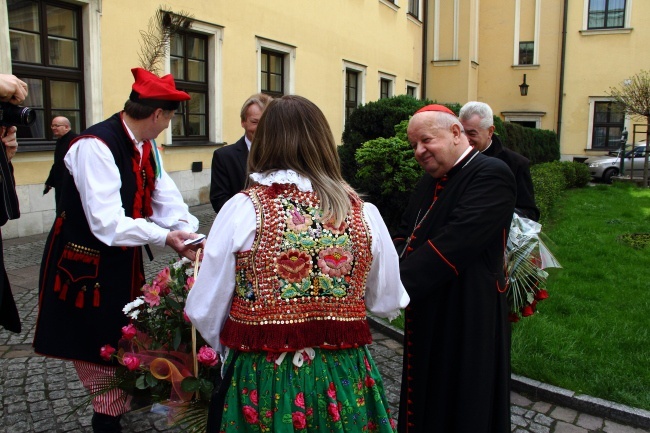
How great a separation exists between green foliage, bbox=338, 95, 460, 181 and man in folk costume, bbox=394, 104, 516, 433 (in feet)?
20.8

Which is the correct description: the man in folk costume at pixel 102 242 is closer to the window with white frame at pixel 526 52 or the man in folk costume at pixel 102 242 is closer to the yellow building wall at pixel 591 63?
the yellow building wall at pixel 591 63

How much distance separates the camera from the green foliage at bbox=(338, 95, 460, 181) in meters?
8.92

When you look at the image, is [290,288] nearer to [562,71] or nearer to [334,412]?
[334,412]

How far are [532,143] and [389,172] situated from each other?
12715 mm

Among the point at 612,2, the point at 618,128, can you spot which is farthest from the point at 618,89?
the point at 612,2

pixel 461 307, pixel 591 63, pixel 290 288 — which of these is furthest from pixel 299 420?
pixel 591 63

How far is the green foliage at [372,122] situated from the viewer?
8.92 metres

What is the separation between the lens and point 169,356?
91.7 inches

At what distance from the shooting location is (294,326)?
73.4 inches

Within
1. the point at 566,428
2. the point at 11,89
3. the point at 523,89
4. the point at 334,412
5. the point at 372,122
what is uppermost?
the point at 523,89

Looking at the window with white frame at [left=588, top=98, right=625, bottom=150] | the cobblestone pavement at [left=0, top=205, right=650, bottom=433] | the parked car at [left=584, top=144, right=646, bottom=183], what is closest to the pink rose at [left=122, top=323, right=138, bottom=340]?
the cobblestone pavement at [left=0, top=205, right=650, bottom=433]

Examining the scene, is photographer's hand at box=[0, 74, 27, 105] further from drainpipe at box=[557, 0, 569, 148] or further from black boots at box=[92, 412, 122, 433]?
drainpipe at box=[557, 0, 569, 148]

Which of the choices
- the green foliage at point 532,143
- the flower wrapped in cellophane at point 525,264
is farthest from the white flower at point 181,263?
the green foliage at point 532,143

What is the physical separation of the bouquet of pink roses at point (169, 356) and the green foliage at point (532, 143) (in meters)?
14.3
